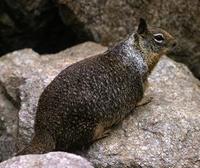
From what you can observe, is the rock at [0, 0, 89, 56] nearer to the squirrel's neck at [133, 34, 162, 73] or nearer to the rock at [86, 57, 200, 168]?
the squirrel's neck at [133, 34, 162, 73]

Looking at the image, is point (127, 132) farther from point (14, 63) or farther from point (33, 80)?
point (14, 63)

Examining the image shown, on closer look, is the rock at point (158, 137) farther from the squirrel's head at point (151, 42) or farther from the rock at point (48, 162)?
the rock at point (48, 162)

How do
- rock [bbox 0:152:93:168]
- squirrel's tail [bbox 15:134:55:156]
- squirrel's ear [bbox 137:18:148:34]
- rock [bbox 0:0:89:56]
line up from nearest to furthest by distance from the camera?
rock [bbox 0:152:93:168] → squirrel's tail [bbox 15:134:55:156] → squirrel's ear [bbox 137:18:148:34] → rock [bbox 0:0:89:56]

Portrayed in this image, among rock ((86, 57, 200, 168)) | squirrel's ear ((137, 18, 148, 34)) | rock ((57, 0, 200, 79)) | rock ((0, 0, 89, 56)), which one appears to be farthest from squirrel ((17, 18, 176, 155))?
rock ((0, 0, 89, 56))

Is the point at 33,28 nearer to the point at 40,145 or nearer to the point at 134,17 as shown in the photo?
the point at 134,17

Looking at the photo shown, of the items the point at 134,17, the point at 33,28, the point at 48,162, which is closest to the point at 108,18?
the point at 134,17

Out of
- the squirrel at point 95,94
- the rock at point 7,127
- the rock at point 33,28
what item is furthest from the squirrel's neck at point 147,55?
the rock at point 33,28

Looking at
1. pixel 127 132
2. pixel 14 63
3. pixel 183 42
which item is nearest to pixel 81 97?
pixel 127 132
